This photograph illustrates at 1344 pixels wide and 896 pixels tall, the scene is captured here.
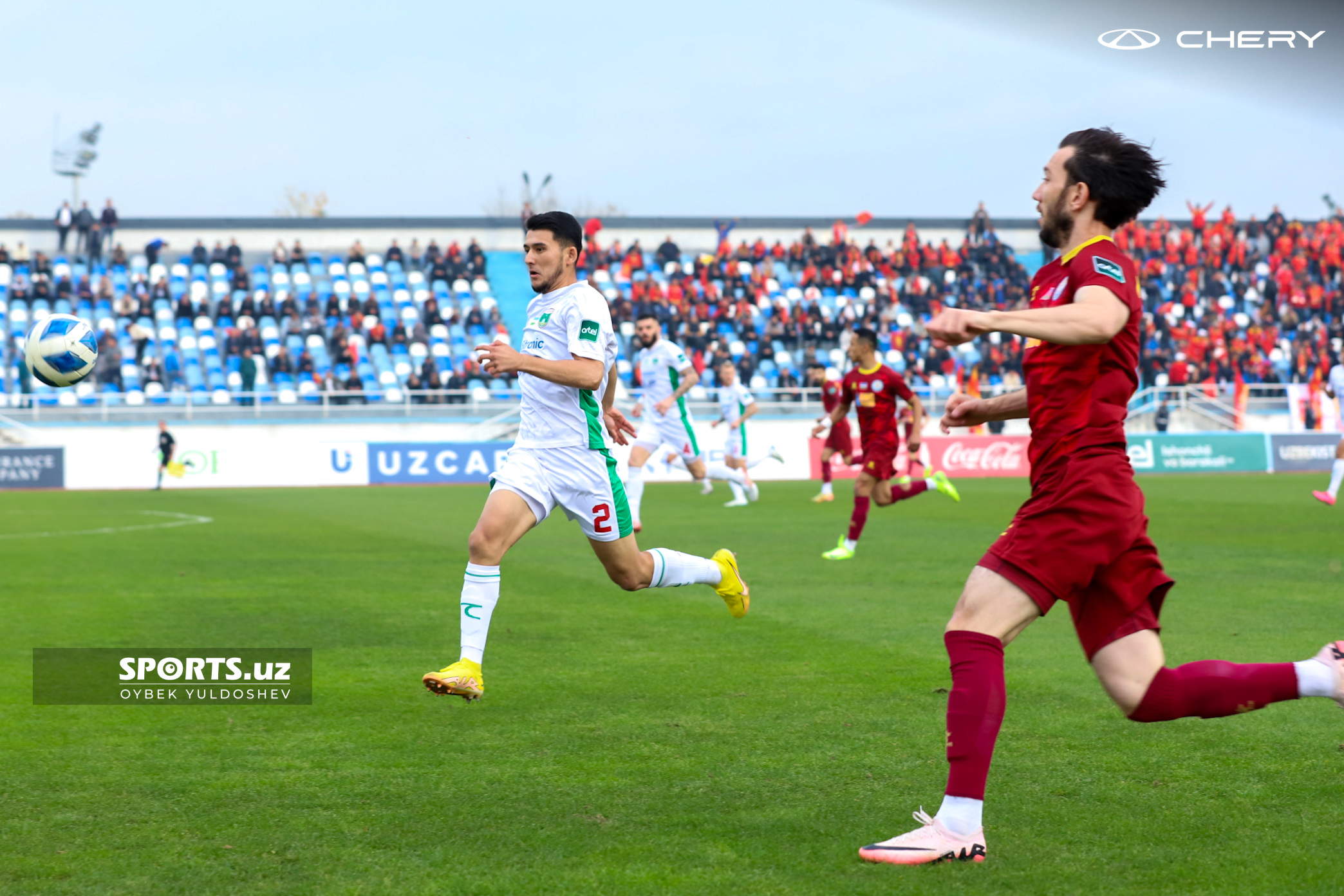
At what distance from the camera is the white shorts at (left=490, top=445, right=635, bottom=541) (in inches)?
248

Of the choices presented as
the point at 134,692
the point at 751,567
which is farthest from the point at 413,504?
the point at 134,692

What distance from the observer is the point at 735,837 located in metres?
4.14

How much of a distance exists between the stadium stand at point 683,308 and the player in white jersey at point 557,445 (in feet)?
83.7

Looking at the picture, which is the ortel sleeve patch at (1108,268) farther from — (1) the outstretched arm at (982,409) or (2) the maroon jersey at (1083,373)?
(1) the outstretched arm at (982,409)

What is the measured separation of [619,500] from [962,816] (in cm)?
300

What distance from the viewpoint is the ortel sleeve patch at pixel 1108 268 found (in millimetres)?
3850

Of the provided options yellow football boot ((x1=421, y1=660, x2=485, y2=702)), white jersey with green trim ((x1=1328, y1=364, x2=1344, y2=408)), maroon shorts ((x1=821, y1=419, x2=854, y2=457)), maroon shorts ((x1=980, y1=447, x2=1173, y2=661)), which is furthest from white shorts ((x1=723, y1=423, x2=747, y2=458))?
maroon shorts ((x1=980, y1=447, x2=1173, y2=661))

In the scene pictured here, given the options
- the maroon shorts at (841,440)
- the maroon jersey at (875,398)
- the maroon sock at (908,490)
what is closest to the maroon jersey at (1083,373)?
the maroon jersey at (875,398)

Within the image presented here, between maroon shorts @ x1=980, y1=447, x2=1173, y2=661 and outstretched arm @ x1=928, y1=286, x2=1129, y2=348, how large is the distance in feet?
1.45

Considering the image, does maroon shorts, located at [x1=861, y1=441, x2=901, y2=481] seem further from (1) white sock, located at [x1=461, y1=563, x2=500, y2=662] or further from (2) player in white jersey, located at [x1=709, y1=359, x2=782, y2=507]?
(1) white sock, located at [x1=461, y1=563, x2=500, y2=662]

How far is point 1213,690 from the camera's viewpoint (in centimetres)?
397

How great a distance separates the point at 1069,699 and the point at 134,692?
4653 mm

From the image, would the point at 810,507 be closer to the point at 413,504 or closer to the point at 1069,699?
the point at 413,504

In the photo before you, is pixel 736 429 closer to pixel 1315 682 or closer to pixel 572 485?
pixel 572 485
